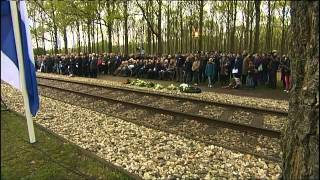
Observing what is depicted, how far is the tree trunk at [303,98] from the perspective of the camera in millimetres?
3584

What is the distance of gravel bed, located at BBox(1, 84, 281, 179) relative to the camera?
22.8 ft

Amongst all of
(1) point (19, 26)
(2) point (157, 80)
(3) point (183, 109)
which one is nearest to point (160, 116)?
(3) point (183, 109)

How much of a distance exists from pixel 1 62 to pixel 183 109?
977 cm

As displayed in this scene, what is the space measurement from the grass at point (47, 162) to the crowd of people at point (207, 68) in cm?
1063

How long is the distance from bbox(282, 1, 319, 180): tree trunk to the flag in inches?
110

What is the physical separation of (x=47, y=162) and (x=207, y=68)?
1413cm

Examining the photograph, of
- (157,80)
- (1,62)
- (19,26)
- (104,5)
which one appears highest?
(104,5)

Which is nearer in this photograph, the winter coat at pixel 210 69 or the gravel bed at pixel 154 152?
the gravel bed at pixel 154 152

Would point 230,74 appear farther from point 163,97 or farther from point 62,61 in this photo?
point 62,61

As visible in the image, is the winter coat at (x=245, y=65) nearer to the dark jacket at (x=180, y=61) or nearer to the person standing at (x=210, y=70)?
the person standing at (x=210, y=70)

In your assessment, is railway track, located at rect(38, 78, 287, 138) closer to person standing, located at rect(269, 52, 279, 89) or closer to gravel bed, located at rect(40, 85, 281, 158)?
gravel bed, located at rect(40, 85, 281, 158)

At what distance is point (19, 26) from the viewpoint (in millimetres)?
5105

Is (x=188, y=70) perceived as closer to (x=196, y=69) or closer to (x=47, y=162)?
(x=196, y=69)

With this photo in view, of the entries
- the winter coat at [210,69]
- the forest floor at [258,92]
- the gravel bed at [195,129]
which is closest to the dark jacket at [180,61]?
the winter coat at [210,69]
